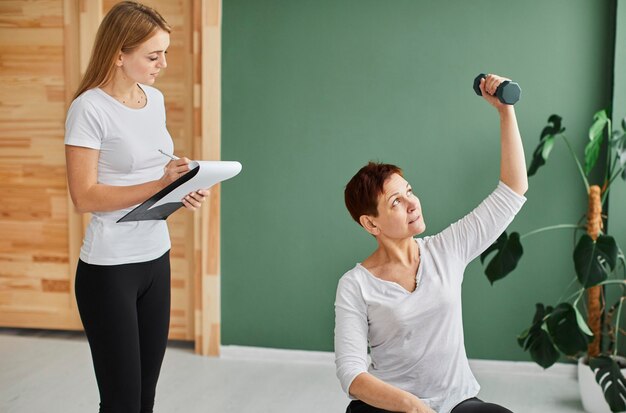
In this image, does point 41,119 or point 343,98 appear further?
point 41,119

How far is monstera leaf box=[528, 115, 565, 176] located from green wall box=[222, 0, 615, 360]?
0.23m

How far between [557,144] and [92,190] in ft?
7.44

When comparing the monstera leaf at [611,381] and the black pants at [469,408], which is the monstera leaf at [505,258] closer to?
the monstera leaf at [611,381]

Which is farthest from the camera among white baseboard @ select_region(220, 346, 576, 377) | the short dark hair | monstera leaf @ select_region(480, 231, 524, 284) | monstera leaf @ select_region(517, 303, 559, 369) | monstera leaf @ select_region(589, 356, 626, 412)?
white baseboard @ select_region(220, 346, 576, 377)

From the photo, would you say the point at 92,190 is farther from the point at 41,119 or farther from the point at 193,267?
the point at 41,119

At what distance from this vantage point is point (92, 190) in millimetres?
1868

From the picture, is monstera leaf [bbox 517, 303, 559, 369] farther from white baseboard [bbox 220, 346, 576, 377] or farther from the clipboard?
the clipboard

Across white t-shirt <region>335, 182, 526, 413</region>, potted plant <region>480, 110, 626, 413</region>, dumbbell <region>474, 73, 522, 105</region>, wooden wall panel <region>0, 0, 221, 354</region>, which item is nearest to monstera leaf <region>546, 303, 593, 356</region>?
potted plant <region>480, 110, 626, 413</region>

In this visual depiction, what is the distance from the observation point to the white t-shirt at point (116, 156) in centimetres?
188

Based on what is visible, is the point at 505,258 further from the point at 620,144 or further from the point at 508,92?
the point at 508,92

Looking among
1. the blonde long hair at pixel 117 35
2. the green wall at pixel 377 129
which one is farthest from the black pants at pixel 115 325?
the green wall at pixel 377 129

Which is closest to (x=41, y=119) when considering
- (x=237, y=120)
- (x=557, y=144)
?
(x=237, y=120)

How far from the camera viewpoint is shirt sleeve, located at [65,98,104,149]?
6.10ft

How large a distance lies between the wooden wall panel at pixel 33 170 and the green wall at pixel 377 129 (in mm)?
936
